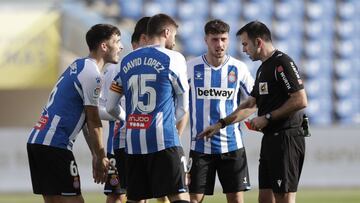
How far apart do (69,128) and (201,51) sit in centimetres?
1567

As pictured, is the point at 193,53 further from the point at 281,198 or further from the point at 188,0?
the point at 281,198

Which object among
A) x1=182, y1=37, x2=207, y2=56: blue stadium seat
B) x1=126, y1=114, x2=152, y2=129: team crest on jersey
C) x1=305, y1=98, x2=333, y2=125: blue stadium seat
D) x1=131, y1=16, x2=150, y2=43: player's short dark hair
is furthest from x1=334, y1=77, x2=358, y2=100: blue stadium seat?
x1=126, y1=114, x2=152, y2=129: team crest on jersey

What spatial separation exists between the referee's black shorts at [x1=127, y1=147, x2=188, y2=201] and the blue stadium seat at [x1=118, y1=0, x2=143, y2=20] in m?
16.3

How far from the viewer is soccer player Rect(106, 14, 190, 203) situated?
756cm

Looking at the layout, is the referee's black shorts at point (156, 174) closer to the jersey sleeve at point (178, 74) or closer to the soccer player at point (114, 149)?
the jersey sleeve at point (178, 74)

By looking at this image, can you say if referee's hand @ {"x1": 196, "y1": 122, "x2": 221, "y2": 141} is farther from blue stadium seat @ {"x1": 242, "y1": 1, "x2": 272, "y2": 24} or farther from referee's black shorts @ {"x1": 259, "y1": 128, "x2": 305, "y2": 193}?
blue stadium seat @ {"x1": 242, "y1": 1, "x2": 272, "y2": 24}

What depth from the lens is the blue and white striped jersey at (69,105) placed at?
26.4ft

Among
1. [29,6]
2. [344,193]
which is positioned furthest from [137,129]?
[29,6]

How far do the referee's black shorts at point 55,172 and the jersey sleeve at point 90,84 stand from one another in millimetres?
523

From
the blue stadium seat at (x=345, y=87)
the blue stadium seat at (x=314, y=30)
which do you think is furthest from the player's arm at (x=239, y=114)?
the blue stadium seat at (x=314, y=30)

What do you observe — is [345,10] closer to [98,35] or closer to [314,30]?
[314,30]

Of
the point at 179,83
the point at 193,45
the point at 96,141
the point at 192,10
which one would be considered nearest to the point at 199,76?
the point at 96,141

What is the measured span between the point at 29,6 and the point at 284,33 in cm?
726

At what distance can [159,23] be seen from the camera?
7.63 meters
